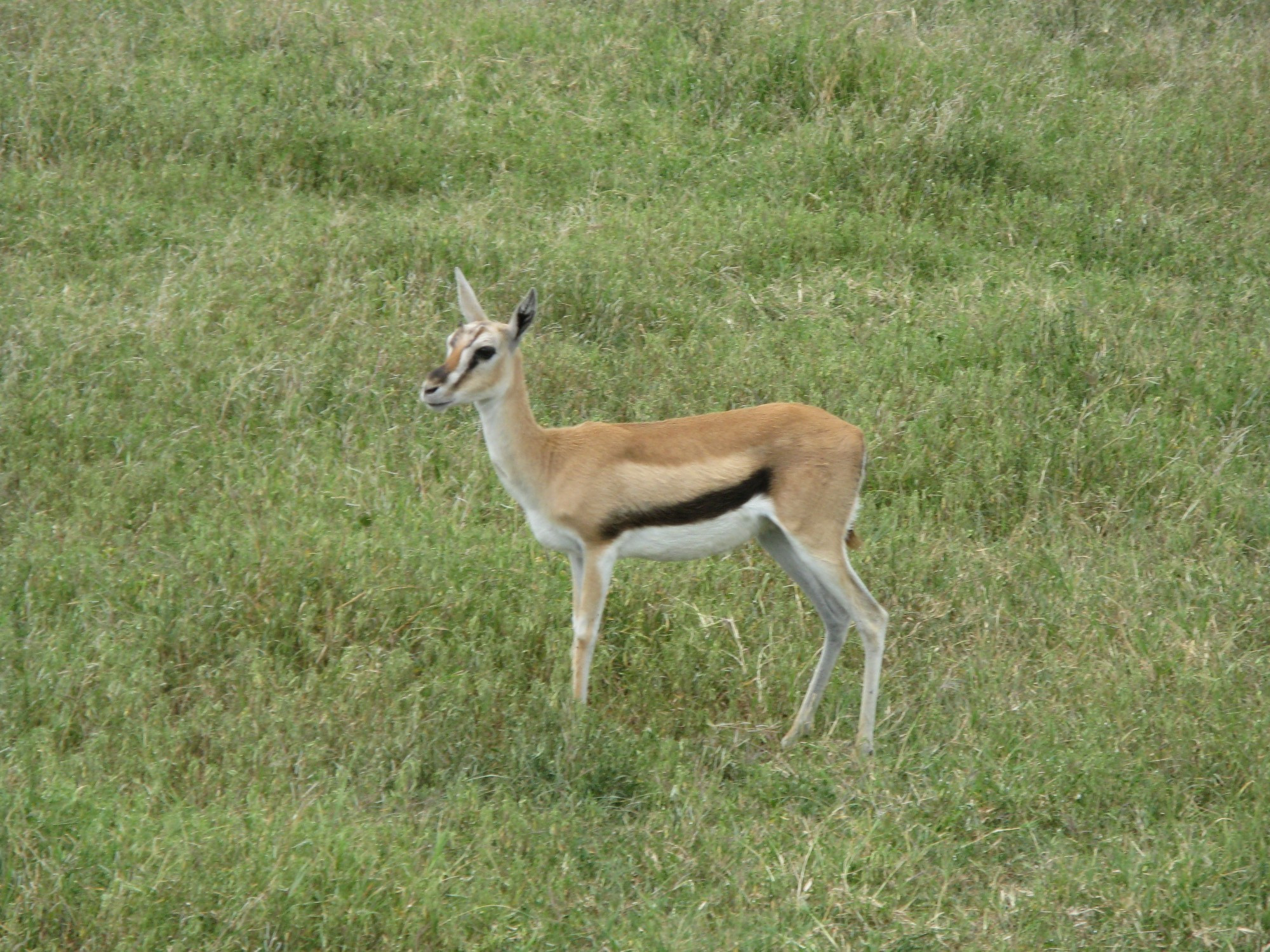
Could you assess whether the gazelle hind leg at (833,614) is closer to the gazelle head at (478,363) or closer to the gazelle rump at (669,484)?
the gazelle rump at (669,484)

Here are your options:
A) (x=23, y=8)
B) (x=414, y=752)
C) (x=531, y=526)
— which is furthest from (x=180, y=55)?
(x=414, y=752)

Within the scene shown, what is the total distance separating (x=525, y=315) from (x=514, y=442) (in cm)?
50

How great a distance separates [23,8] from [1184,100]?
8.52 meters

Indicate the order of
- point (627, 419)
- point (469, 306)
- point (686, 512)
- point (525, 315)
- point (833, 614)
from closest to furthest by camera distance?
point (686, 512) → point (525, 315) → point (833, 614) → point (469, 306) → point (627, 419)

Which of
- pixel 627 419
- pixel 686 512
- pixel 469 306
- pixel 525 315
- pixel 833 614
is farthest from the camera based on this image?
pixel 627 419

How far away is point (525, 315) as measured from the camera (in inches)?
227

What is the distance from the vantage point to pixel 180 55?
414 inches

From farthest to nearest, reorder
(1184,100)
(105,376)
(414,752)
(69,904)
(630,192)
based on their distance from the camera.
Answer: (1184,100) → (630,192) → (105,376) → (414,752) → (69,904)

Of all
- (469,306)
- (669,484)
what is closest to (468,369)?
(469,306)

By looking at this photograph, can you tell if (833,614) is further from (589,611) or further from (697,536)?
(589,611)

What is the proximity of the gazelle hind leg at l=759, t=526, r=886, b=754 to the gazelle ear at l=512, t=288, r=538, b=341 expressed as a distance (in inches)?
49.6

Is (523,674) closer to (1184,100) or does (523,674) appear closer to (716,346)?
(716,346)

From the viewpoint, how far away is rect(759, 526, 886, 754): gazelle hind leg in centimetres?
574

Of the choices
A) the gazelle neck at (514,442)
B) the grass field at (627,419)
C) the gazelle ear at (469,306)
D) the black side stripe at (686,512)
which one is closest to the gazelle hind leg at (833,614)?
the grass field at (627,419)
